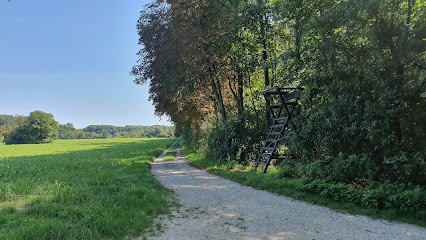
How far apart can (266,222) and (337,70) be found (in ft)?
16.3

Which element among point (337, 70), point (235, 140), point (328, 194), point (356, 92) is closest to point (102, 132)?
point (235, 140)

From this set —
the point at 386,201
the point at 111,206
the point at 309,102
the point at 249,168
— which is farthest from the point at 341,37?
the point at 111,206

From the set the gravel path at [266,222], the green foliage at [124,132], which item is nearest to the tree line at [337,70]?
the gravel path at [266,222]

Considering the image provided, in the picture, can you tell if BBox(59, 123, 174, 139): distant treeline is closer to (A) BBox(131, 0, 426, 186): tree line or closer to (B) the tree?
(B) the tree

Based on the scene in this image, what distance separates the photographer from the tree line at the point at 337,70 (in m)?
6.16

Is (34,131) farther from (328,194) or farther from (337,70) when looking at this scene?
(328,194)

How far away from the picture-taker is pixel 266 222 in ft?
17.0

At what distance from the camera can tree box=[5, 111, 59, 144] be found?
272ft

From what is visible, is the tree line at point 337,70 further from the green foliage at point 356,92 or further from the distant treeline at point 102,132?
the distant treeline at point 102,132

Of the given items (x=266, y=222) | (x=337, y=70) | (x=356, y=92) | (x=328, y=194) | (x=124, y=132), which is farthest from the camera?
(x=124, y=132)

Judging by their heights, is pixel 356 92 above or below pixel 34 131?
below

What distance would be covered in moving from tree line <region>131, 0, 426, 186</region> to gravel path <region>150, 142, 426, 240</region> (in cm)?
168

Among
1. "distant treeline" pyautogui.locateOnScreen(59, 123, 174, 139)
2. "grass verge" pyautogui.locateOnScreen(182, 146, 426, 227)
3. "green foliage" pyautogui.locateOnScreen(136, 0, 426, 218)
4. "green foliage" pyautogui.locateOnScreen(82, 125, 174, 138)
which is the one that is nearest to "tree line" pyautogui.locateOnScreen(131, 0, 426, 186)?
"green foliage" pyautogui.locateOnScreen(136, 0, 426, 218)

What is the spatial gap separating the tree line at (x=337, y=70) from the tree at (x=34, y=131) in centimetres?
8813
